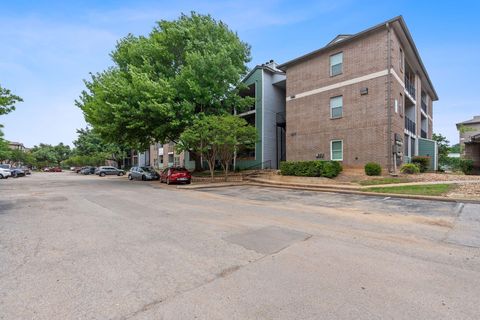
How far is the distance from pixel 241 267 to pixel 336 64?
64.3 feet

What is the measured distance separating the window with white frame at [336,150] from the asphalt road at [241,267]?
11983 millimetres

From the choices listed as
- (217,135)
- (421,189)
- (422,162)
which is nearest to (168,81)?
(217,135)

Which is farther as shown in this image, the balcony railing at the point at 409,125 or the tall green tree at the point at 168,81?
the balcony railing at the point at 409,125

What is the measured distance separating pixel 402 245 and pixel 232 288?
369cm

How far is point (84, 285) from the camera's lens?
3523mm

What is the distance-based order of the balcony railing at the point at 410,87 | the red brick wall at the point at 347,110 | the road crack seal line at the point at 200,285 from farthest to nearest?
the balcony railing at the point at 410,87 < the red brick wall at the point at 347,110 < the road crack seal line at the point at 200,285

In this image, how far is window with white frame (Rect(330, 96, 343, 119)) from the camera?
19.9 metres

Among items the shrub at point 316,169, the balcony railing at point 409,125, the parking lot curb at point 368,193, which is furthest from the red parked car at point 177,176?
the balcony railing at point 409,125

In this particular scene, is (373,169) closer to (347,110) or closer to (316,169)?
(316,169)

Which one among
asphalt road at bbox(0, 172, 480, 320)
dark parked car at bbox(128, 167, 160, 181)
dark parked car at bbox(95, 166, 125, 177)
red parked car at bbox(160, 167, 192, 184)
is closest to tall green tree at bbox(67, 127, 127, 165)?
dark parked car at bbox(95, 166, 125, 177)

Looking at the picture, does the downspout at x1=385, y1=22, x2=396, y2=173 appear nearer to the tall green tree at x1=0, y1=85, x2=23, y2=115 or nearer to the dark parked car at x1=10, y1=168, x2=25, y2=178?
the tall green tree at x1=0, y1=85, x2=23, y2=115

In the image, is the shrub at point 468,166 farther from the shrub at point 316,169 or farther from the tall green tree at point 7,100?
the tall green tree at point 7,100

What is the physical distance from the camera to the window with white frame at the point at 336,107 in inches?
782

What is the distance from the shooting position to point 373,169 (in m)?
16.8
